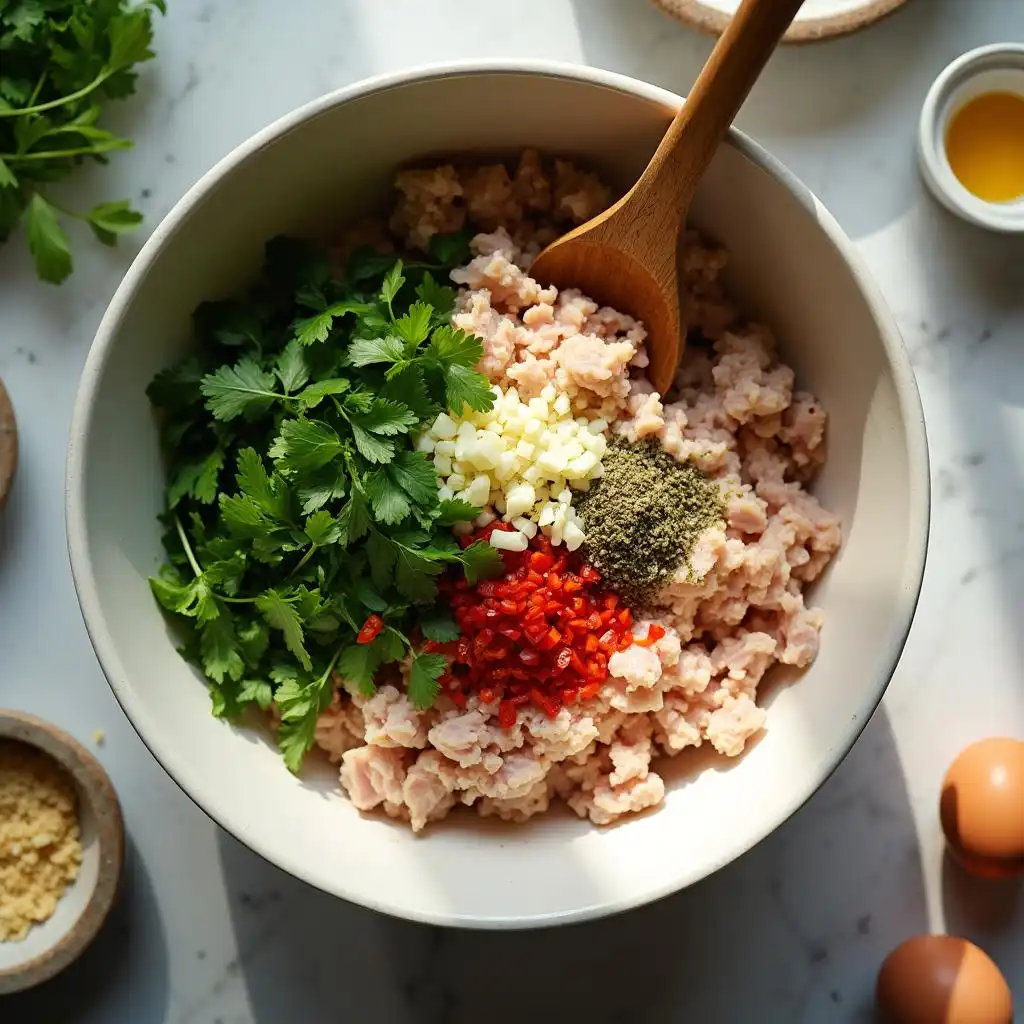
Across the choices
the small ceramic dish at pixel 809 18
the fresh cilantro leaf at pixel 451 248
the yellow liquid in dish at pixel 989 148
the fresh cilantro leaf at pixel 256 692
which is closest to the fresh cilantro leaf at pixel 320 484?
the fresh cilantro leaf at pixel 256 692

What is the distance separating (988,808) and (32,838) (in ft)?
5.76

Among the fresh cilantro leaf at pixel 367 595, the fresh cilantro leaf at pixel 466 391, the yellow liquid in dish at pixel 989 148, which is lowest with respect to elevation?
the fresh cilantro leaf at pixel 367 595

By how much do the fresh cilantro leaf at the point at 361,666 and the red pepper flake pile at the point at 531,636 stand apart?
92 millimetres

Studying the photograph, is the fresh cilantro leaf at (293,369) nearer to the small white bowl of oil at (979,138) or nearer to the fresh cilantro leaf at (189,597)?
the fresh cilantro leaf at (189,597)

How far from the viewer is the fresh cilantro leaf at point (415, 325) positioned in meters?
1.69

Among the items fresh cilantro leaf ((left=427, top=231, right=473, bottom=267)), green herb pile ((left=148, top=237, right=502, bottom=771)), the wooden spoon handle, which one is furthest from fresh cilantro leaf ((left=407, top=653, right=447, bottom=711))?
the wooden spoon handle

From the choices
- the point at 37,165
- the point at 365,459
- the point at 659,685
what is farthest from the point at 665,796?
the point at 37,165

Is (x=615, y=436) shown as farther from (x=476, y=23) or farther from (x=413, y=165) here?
(x=476, y=23)

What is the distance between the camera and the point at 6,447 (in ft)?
6.80

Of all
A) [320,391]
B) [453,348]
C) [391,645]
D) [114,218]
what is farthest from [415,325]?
[114,218]

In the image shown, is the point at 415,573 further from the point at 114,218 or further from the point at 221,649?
the point at 114,218

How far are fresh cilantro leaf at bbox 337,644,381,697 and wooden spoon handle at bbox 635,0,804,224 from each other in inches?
32.8

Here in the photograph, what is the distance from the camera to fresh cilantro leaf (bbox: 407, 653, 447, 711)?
1.69 m

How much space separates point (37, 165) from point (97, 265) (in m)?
0.21
